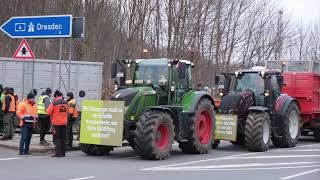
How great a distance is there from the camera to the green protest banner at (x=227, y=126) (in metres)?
17.7

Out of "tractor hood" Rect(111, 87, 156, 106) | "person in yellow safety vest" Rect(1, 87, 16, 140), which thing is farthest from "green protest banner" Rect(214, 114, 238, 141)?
"person in yellow safety vest" Rect(1, 87, 16, 140)

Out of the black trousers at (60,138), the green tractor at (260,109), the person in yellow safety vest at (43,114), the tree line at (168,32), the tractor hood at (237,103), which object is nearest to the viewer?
the black trousers at (60,138)

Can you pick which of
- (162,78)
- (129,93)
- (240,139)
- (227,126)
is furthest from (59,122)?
(240,139)

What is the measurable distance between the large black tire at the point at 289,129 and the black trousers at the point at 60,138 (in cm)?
727

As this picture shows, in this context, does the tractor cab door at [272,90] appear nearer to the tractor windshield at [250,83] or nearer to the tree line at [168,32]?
the tractor windshield at [250,83]

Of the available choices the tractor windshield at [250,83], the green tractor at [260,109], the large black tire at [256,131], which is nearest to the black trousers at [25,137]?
the green tractor at [260,109]

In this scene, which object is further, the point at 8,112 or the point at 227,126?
the point at 8,112

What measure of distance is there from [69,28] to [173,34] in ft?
62.1

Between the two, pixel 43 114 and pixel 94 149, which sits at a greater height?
pixel 43 114

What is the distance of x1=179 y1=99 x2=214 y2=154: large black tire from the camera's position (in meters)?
16.2

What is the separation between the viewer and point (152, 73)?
53.7ft

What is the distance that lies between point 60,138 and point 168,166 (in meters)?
3.26

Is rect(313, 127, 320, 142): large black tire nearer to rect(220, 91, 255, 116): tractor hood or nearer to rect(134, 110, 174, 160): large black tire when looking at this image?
rect(220, 91, 255, 116): tractor hood

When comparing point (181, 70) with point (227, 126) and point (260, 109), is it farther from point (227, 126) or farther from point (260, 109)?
point (260, 109)
